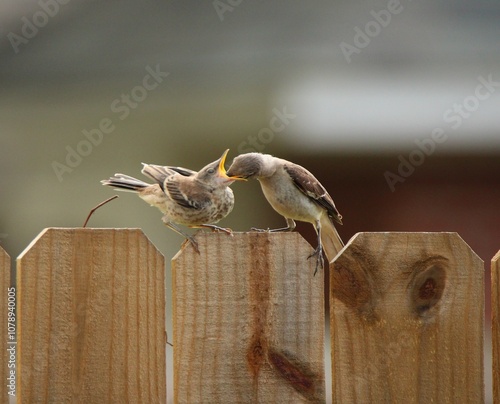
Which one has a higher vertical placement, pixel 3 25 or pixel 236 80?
pixel 3 25

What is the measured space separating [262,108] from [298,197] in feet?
20.4

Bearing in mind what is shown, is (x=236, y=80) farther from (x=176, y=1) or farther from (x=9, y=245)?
(x=9, y=245)

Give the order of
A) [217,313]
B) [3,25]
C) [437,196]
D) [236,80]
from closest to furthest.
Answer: [217,313] → [437,196] → [236,80] → [3,25]

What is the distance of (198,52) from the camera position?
1155cm

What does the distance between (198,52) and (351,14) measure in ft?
7.26

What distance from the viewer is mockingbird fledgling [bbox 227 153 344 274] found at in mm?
4750

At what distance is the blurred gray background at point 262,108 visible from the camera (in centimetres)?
1045

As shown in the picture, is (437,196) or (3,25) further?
(3,25)

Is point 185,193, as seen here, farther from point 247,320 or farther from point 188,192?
point 247,320

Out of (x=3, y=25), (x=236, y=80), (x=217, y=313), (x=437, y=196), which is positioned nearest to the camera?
(x=217, y=313)

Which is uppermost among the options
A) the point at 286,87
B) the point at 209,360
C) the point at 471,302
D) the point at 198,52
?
the point at 198,52

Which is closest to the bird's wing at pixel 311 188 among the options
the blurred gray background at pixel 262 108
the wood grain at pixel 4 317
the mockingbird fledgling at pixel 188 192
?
the mockingbird fledgling at pixel 188 192

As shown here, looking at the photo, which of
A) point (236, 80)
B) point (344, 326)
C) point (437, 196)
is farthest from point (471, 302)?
point (236, 80)

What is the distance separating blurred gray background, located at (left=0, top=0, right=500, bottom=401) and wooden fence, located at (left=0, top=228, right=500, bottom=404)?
713cm
